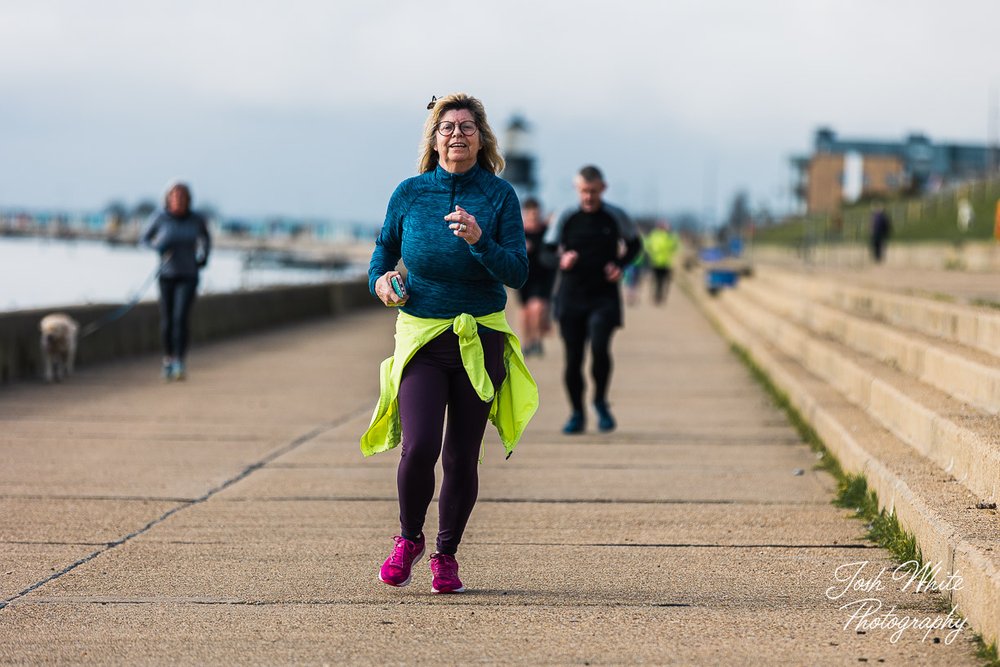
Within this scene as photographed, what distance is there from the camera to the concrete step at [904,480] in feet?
15.8

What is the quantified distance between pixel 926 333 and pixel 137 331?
32.7ft

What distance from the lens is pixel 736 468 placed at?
30.0ft

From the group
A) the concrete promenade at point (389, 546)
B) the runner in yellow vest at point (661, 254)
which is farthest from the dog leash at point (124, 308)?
the runner in yellow vest at point (661, 254)

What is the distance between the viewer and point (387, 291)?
546cm

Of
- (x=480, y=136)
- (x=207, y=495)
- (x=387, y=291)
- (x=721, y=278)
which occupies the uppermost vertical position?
(x=480, y=136)

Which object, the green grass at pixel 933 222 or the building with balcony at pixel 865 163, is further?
the building with balcony at pixel 865 163

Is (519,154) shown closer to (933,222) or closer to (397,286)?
(933,222)

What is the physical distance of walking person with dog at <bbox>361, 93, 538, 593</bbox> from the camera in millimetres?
5547

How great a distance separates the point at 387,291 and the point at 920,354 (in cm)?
484

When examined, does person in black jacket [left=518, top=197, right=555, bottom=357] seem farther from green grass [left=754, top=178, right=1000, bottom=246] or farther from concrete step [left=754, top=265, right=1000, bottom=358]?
green grass [left=754, top=178, right=1000, bottom=246]

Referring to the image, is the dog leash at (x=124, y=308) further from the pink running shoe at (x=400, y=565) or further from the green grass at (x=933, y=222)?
the green grass at (x=933, y=222)

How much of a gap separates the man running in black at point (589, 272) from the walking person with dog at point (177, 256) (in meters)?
4.67

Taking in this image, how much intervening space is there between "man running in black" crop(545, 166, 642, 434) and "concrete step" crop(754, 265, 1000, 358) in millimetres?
2181

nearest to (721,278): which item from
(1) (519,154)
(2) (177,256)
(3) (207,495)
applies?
(2) (177,256)
